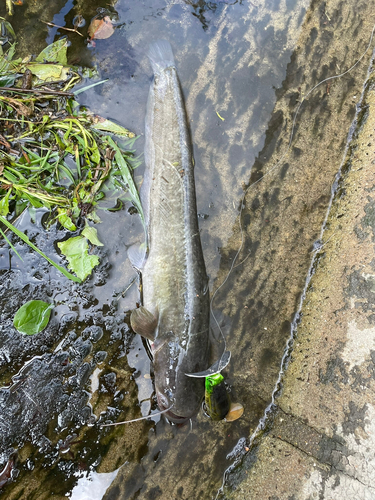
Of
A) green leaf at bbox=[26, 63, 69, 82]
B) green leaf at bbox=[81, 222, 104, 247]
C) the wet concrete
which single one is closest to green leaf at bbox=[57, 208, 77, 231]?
green leaf at bbox=[81, 222, 104, 247]

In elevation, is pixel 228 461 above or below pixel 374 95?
below

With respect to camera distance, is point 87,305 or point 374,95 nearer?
point 87,305

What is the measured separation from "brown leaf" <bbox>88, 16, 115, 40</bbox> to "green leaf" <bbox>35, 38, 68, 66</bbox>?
1.13 ft

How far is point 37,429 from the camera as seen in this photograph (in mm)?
3076

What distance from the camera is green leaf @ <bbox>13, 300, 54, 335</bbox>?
3027 millimetres

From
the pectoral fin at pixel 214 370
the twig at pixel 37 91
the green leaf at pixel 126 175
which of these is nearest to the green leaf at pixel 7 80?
the twig at pixel 37 91

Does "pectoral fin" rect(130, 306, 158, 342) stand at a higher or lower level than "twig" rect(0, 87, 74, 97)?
lower

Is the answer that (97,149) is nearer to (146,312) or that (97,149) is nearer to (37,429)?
(146,312)

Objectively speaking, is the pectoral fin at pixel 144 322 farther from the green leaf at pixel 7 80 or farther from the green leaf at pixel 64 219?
the green leaf at pixel 7 80

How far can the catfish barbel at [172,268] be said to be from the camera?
300cm

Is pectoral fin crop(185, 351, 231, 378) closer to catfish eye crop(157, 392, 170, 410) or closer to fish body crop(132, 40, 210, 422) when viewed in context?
fish body crop(132, 40, 210, 422)

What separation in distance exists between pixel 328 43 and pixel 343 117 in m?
0.90

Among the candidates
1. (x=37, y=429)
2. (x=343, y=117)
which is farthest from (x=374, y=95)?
(x=37, y=429)

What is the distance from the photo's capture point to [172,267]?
3.07 m
